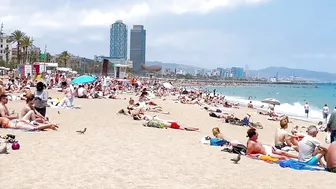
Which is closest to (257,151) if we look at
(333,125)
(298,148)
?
(298,148)

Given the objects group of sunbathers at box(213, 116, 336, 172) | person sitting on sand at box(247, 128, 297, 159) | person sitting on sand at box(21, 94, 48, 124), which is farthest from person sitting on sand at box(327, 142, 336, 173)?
person sitting on sand at box(21, 94, 48, 124)

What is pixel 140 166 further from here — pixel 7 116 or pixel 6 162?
pixel 7 116

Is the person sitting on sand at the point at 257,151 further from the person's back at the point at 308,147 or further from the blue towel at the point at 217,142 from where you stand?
the blue towel at the point at 217,142

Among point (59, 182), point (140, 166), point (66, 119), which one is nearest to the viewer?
point (59, 182)

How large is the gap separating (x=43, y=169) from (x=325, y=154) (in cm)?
532

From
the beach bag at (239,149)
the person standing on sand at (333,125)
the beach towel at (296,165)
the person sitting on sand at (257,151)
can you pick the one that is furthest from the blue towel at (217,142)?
the person standing on sand at (333,125)

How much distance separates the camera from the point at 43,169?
6.26 meters

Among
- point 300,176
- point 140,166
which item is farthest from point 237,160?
point 140,166

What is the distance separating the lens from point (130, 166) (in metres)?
6.88

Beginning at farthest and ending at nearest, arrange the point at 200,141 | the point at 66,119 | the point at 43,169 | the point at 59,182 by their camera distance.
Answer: the point at 66,119 < the point at 200,141 < the point at 43,169 < the point at 59,182

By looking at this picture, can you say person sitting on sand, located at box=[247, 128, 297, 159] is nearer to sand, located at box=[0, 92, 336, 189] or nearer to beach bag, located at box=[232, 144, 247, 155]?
beach bag, located at box=[232, 144, 247, 155]

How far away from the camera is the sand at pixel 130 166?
580 centimetres

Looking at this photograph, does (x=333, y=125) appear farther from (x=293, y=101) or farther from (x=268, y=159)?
(x=293, y=101)

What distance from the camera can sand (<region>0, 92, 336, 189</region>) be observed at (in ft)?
19.0
